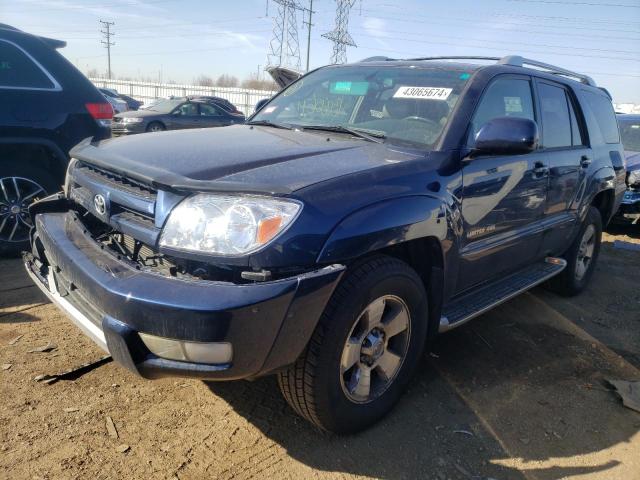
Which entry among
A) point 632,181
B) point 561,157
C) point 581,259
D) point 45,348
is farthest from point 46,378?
point 632,181

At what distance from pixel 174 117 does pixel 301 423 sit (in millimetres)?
14210

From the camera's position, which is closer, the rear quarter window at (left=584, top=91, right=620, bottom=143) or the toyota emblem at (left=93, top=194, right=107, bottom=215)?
the toyota emblem at (left=93, top=194, right=107, bottom=215)

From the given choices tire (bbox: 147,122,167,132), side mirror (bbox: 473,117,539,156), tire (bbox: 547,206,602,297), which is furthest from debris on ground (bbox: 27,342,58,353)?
tire (bbox: 147,122,167,132)

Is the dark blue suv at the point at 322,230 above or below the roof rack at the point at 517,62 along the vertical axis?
below

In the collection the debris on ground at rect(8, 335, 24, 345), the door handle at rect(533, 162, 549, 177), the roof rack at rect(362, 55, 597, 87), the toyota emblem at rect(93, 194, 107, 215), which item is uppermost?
the roof rack at rect(362, 55, 597, 87)

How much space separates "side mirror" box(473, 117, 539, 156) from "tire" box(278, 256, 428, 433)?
0.84 metres

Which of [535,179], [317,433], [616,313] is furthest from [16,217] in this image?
[616,313]

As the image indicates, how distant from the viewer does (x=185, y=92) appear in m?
39.7

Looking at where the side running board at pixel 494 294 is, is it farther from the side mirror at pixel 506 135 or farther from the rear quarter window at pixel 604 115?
the rear quarter window at pixel 604 115

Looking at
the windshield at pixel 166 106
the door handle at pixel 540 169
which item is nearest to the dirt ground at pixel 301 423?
the door handle at pixel 540 169

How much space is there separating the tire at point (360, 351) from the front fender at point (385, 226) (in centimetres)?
13

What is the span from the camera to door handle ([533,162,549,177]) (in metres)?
3.38

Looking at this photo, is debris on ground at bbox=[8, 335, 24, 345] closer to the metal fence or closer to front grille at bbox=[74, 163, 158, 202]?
front grille at bbox=[74, 163, 158, 202]

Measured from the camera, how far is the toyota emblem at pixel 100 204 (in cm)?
237
